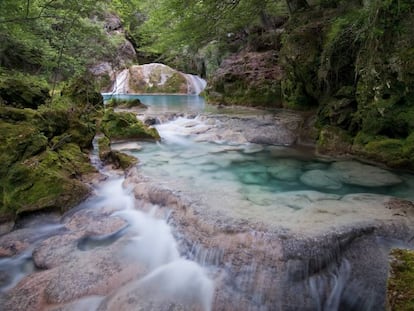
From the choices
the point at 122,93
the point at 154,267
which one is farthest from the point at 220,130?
the point at 122,93

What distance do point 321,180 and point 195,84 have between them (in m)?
21.1

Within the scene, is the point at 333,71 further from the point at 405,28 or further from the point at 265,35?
the point at 265,35

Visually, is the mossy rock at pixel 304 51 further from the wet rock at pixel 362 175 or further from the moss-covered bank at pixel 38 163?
the moss-covered bank at pixel 38 163

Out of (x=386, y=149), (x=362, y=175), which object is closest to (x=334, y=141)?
(x=386, y=149)

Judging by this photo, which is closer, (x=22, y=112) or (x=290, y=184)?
(x=290, y=184)

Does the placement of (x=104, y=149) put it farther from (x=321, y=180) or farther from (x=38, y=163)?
(x=321, y=180)

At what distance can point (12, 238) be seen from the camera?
3826 millimetres

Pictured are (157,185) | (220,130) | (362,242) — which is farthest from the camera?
(220,130)

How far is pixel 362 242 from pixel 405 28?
10.3 ft

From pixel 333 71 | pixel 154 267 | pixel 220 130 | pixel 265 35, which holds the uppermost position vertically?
pixel 265 35

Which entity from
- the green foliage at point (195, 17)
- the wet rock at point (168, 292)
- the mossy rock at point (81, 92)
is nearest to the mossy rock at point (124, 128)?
the mossy rock at point (81, 92)

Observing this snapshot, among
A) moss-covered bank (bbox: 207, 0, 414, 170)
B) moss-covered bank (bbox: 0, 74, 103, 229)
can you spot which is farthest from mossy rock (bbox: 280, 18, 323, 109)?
moss-covered bank (bbox: 0, 74, 103, 229)

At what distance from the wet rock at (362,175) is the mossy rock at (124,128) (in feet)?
15.7

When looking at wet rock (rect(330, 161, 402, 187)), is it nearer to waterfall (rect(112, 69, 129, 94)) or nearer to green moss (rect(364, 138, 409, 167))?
green moss (rect(364, 138, 409, 167))
